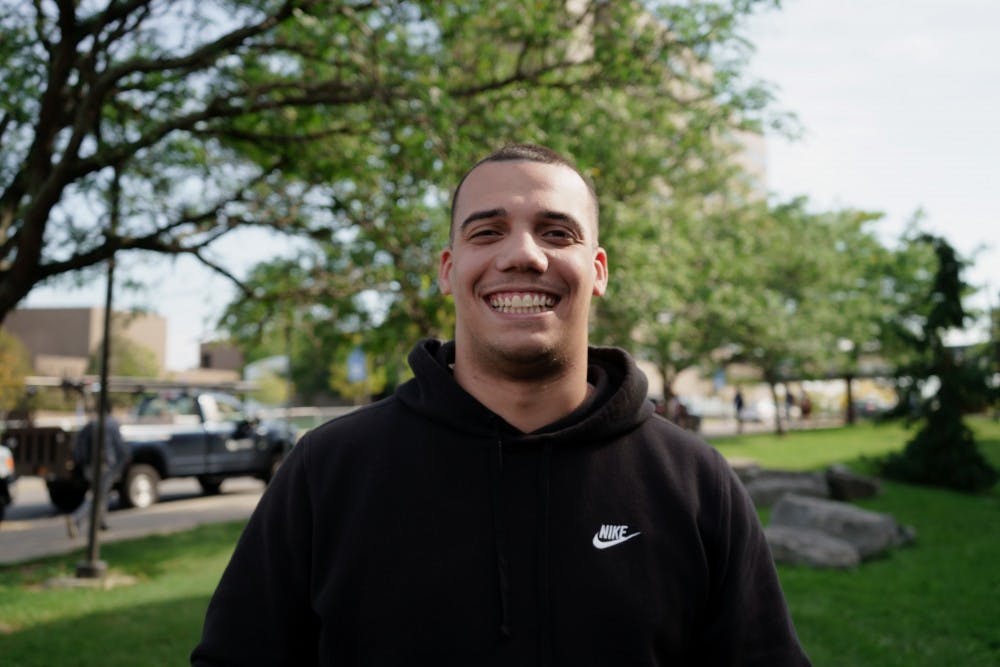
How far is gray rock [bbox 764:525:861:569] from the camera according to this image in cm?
948

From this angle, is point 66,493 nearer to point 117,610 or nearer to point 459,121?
point 117,610

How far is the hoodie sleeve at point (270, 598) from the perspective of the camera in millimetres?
1985

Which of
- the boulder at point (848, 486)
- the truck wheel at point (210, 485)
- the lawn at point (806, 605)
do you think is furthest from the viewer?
the truck wheel at point (210, 485)

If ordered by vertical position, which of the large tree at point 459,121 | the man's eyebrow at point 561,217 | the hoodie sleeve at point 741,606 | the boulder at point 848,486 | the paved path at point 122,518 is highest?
the large tree at point 459,121

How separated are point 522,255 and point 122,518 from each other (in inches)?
594

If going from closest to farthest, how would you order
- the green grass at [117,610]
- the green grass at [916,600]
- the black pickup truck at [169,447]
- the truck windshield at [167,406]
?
the green grass at [916,600], the green grass at [117,610], the black pickup truck at [169,447], the truck windshield at [167,406]

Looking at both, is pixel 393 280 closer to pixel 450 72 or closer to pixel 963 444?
pixel 450 72

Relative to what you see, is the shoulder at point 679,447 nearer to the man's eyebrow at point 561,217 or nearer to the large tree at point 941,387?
the man's eyebrow at point 561,217

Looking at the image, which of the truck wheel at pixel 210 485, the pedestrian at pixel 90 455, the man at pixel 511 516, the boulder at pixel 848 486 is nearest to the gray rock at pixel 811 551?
the boulder at pixel 848 486

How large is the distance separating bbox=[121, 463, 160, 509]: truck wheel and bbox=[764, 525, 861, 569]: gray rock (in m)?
11.9

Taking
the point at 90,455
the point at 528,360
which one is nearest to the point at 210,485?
the point at 90,455

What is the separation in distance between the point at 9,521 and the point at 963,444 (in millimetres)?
16732

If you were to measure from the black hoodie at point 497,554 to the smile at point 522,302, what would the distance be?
0.23 metres

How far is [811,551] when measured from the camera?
377 inches
